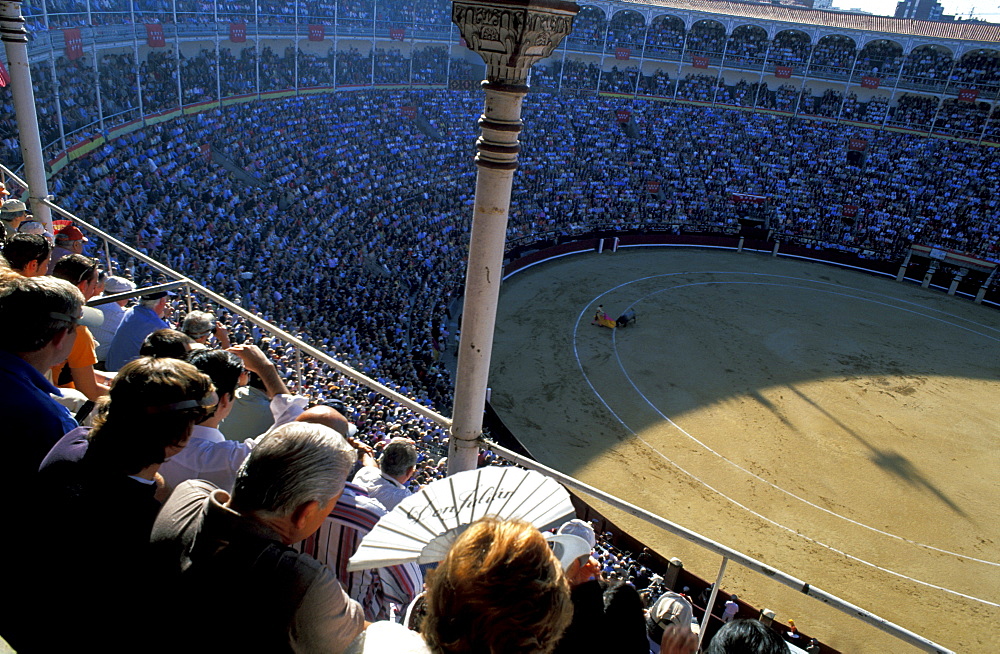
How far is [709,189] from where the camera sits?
35.5 metres

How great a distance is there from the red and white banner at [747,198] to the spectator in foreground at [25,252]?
33830mm

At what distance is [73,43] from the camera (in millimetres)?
20422

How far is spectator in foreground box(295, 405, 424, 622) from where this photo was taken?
116 inches

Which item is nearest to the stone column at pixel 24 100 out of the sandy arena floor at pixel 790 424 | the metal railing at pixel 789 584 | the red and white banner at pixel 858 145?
the metal railing at pixel 789 584

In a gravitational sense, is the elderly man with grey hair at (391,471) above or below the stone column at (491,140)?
below

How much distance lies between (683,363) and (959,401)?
7.59 m

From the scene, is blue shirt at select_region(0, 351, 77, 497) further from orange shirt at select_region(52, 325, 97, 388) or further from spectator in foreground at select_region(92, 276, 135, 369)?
spectator in foreground at select_region(92, 276, 135, 369)

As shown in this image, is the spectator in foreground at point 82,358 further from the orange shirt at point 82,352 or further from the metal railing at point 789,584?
the metal railing at point 789,584

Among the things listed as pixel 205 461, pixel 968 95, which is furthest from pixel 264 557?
pixel 968 95

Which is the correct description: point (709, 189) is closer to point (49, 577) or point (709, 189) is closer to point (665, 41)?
point (665, 41)

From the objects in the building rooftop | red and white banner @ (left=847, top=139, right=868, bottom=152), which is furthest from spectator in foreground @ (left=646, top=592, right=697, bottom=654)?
the building rooftop

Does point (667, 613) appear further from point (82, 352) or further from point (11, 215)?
point (11, 215)

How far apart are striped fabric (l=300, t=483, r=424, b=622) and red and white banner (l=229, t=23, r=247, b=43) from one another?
3007 cm

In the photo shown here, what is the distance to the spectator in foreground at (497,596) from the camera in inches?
65.1
